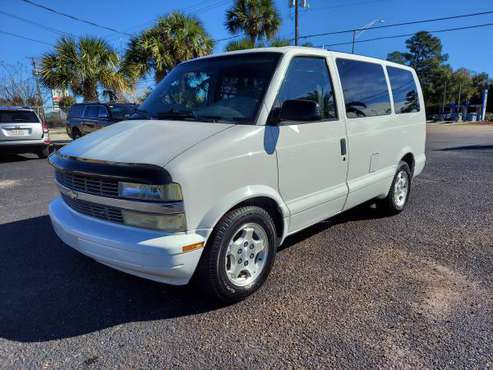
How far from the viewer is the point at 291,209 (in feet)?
10.7

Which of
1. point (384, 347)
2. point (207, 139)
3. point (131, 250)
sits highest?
point (207, 139)

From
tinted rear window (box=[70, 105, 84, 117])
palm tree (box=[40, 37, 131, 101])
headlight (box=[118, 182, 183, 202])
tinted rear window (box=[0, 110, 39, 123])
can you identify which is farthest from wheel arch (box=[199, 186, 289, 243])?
palm tree (box=[40, 37, 131, 101])

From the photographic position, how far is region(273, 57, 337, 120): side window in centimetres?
320

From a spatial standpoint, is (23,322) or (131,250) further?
(23,322)

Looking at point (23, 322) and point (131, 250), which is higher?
point (131, 250)

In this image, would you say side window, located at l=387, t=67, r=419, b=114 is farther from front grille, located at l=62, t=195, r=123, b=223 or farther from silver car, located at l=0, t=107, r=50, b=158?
silver car, located at l=0, t=107, r=50, b=158

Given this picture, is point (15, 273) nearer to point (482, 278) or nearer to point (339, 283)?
point (339, 283)

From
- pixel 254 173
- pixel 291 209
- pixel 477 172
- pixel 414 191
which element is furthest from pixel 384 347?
pixel 477 172

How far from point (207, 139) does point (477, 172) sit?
7.97 m

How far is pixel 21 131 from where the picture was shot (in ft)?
35.1

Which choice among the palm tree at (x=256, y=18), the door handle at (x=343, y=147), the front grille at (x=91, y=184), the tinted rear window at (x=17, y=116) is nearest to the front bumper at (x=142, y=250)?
the front grille at (x=91, y=184)

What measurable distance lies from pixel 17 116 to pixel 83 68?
7.57 meters

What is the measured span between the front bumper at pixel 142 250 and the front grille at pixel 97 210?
4cm

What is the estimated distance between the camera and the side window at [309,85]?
10.5ft
